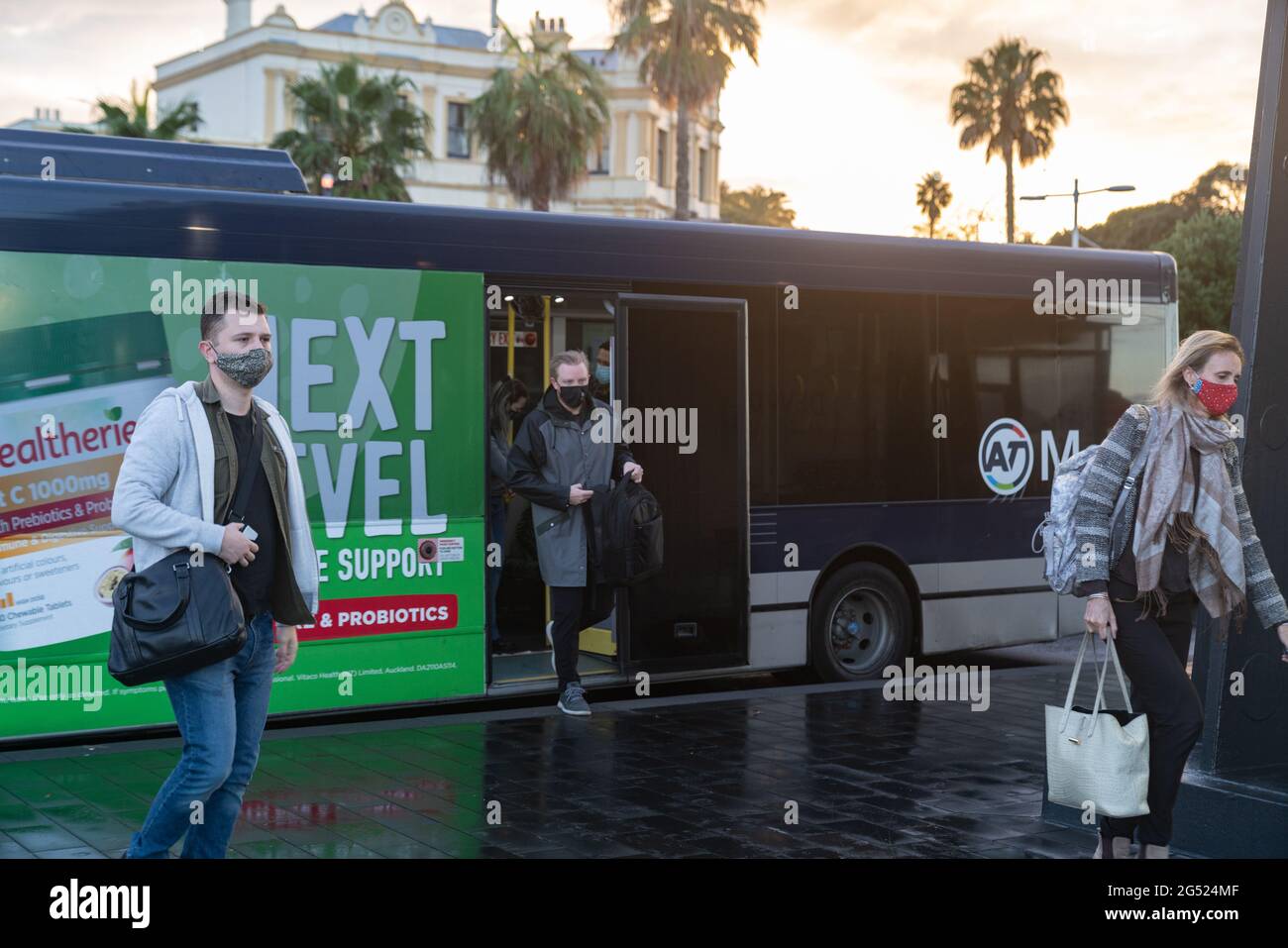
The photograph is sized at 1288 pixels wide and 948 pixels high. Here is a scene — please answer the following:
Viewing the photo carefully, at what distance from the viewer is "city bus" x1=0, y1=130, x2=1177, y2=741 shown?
286 inches

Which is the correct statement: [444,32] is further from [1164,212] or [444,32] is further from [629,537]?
[629,537]

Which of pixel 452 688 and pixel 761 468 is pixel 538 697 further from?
pixel 761 468

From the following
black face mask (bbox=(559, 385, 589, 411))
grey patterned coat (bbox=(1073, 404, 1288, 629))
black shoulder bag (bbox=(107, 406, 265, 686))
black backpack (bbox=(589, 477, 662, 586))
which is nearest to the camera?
black shoulder bag (bbox=(107, 406, 265, 686))

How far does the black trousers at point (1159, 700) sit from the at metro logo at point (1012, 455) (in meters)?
5.02

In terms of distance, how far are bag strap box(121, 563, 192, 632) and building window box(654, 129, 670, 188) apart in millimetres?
58579

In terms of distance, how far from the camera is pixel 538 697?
938 cm

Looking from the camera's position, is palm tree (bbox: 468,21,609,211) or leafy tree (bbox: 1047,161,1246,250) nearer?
palm tree (bbox: 468,21,609,211)

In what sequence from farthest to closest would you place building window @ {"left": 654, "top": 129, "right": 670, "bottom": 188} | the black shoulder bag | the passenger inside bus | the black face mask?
building window @ {"left": 654, "top": 129, "right": 670, "bottom": 188}
the passenger inside bus
the black face mask
the black shoulder bag

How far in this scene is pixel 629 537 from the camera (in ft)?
26.9
